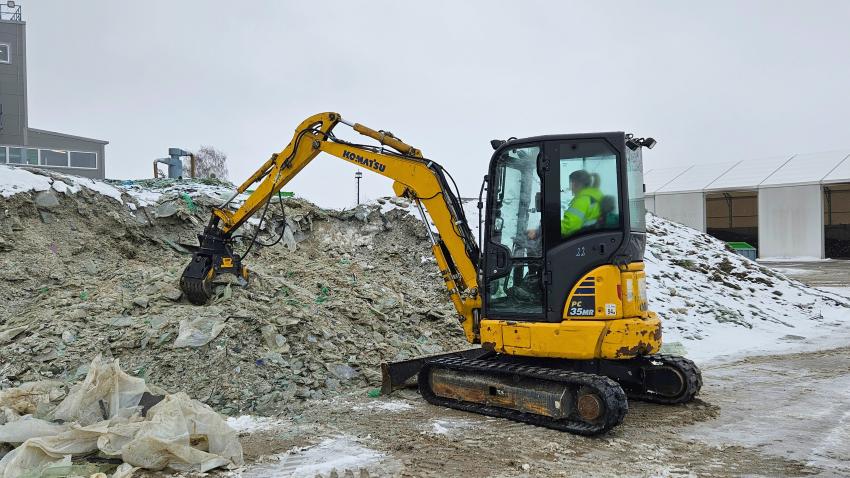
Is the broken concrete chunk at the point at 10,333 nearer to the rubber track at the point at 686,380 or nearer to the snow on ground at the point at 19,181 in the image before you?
the snow on ground at the point at 19,181

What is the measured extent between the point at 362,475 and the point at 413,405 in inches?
86.7

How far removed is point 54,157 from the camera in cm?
2412

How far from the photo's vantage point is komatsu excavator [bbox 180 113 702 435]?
565 cm

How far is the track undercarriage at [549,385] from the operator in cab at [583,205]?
1.28 metres

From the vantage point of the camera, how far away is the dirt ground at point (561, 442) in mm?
4664

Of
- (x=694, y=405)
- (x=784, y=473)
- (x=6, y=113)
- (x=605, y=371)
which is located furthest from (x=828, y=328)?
(x=6, y=113)

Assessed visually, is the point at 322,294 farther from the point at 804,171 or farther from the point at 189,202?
the point at 804,171

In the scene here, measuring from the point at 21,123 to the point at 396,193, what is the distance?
73.5 ft

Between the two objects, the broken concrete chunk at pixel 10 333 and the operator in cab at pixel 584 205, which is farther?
the broken concrete chunk at pixel 10 333

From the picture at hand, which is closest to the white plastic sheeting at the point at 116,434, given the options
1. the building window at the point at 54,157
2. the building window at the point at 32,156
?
the building window at the point at 32,156

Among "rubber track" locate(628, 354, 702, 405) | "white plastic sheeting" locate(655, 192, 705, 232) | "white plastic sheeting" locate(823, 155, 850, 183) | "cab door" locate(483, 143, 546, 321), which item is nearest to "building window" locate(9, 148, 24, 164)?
"cab door" locate(483, 143, 546, 321)

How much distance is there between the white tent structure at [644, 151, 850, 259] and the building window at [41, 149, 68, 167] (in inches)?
1164

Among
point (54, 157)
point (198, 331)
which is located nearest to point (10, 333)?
point (198, 331)

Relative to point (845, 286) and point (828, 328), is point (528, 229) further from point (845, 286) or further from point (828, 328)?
point (845, 286)
